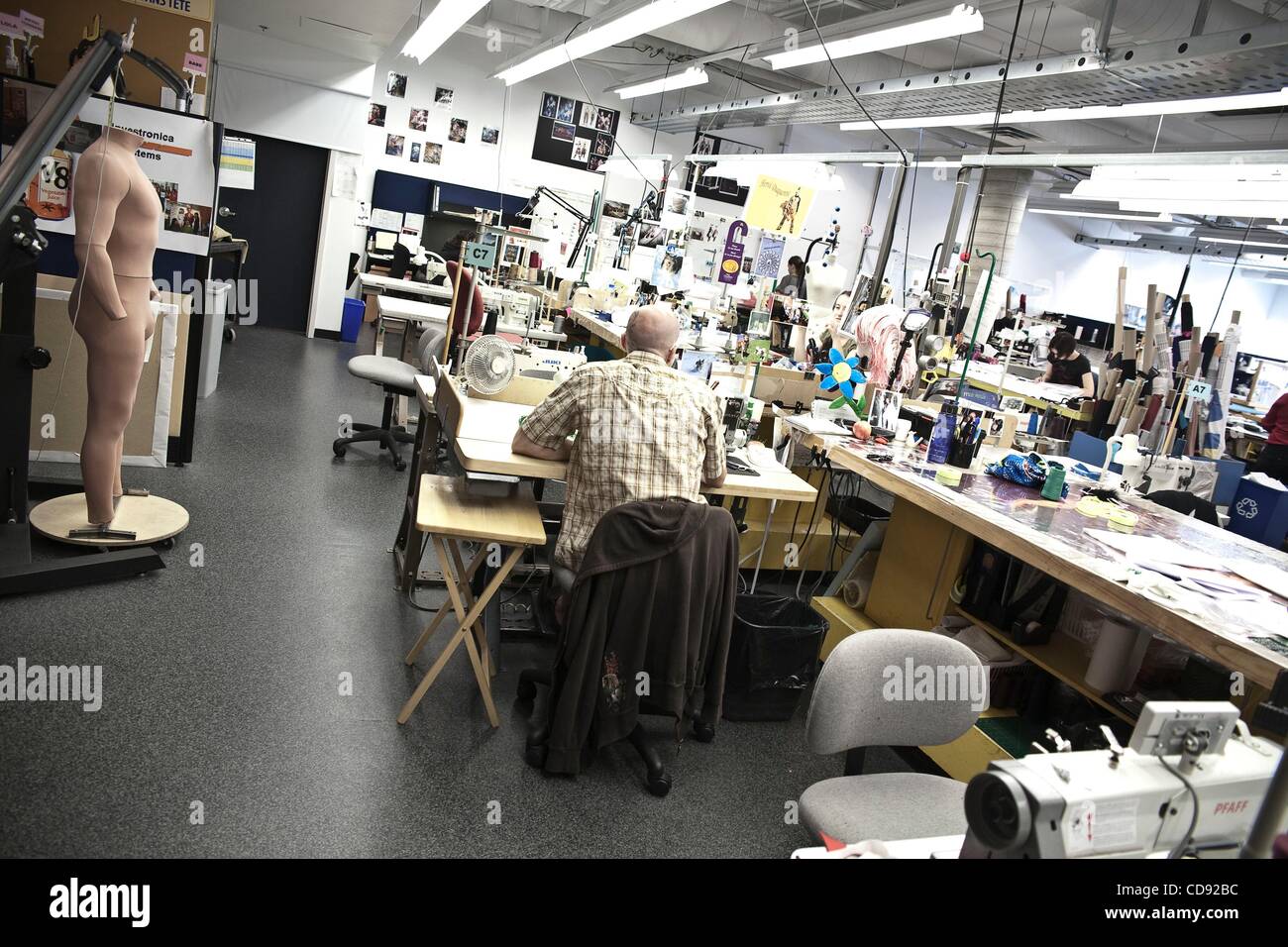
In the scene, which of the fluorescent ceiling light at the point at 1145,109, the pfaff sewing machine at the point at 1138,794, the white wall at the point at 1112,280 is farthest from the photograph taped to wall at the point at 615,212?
the white wall at the point at 1112,280

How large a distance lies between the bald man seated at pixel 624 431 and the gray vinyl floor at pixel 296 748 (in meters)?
0.78

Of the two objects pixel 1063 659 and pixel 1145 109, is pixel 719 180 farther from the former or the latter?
pixel 1063 659

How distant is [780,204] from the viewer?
6.34 metres

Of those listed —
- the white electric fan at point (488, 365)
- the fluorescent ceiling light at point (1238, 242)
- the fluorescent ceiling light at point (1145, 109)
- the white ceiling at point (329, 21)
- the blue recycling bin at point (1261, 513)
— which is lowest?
the blue recycling bin at point (1261, 513)

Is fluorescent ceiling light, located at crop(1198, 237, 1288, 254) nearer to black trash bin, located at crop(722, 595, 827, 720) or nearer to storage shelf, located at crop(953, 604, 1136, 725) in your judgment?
storage shelf, located at crop(953, 604, 1136, 725)

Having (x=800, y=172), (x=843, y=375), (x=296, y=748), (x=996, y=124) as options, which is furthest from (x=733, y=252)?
(x=296, y=748)

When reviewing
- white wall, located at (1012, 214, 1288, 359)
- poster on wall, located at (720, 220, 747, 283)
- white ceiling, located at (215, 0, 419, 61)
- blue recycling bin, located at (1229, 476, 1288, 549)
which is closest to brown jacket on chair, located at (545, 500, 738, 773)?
blue recycling bin, located at (1229, 476, 1288, 549)

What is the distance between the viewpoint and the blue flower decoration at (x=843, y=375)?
4.47 meters

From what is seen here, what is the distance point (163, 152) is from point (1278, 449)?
8.39m

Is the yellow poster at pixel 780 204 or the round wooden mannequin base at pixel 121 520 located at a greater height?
the yellow poster at pixel 780 204

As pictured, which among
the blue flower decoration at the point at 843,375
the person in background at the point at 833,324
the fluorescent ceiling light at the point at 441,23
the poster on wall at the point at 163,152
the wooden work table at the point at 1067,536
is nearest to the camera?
the wooden work table at the point at 1067,536

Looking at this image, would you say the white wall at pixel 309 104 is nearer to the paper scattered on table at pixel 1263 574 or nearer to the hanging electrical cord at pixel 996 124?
the hanging electrical cord at pixel 996 124
